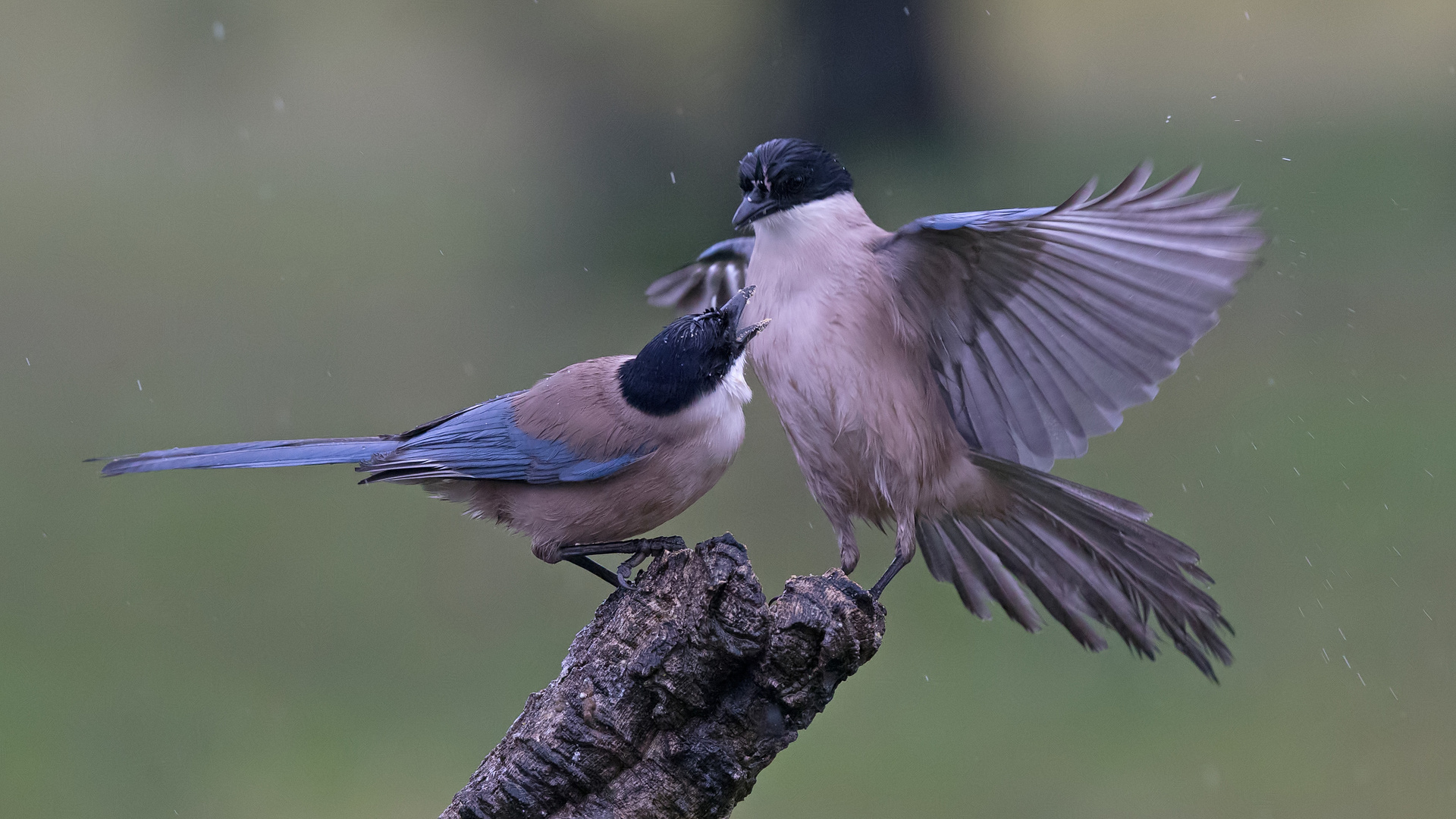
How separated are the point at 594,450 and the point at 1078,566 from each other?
147 cm

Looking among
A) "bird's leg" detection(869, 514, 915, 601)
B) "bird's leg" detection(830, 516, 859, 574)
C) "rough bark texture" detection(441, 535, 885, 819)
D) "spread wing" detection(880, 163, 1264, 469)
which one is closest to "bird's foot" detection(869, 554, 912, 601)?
"bird's leg" detection(869, 514, 915, 601)

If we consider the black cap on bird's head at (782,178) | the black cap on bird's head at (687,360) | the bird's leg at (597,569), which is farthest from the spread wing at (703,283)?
the bird's leg at (597,569)

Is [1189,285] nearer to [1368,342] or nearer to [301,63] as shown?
[1368,342]

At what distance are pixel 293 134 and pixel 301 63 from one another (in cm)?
79

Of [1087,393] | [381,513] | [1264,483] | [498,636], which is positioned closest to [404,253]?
[381,513]

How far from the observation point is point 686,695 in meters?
2.68

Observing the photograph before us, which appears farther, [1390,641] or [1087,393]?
[1390,641]

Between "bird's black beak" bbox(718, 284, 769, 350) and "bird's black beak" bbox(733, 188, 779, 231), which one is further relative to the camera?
"bird's black beak" bbox(733, 188, 779, 231)

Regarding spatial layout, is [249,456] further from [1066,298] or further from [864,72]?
[864,72]

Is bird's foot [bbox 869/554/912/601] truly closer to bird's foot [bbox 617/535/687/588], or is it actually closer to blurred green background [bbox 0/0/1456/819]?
bird's foot [bbox 617/535/687/588]

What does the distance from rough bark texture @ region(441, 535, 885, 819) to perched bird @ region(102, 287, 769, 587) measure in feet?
0.74

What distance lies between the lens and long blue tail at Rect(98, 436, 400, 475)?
2941mm

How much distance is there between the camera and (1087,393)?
11.1 ft

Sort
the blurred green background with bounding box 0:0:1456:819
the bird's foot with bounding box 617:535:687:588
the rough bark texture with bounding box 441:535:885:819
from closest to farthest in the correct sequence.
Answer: the rough bark texture with bounding box 441:535:885:819, the bird's foot with bounding box 617:535:687:588, the blurred green background with bounding box 0:0:1456:819
